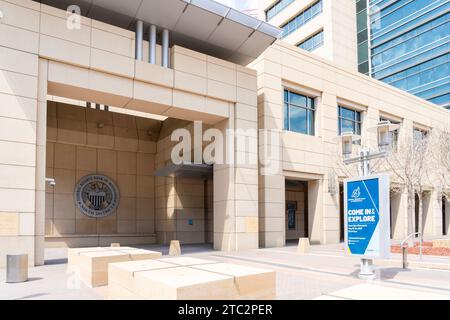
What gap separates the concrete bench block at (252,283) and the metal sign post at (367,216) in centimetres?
485

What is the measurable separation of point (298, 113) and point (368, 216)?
49.2ft

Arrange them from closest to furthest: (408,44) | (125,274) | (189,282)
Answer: (189,282), (125,274), (408,44)

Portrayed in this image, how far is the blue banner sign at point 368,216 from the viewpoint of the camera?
10383 millimetres

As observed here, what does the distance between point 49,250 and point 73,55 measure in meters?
10.8

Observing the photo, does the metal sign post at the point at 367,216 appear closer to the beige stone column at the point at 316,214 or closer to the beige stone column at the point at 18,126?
the beige stone column at the point at 18,126

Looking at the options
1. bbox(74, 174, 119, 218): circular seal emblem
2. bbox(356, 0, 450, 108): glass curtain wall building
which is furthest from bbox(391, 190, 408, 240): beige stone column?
bbox(356, 0, 450, 108): glass curtain wall building

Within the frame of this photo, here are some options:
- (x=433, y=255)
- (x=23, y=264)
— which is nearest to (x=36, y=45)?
(x=23, y=264)

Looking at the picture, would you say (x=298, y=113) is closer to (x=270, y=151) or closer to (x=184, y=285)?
(x=270, y=151)

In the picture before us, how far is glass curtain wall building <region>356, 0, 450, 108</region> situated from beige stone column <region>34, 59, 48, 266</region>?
4680cm

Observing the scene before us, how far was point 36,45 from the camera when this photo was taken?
1516 centimetres

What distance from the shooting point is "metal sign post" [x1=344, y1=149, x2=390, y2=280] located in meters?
10.4

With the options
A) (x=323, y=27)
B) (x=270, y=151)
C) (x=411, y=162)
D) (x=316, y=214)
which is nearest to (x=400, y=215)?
(x=411, y=162)

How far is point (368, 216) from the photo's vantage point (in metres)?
10.8
